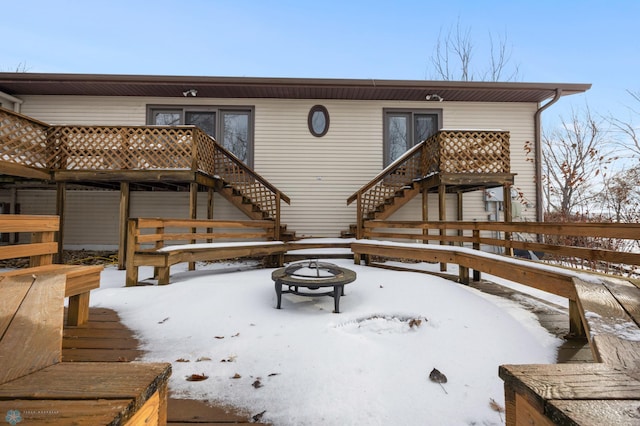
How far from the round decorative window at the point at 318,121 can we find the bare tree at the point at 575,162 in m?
11.6

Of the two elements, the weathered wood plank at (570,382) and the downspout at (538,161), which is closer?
the weathered wood plank at (570,382)

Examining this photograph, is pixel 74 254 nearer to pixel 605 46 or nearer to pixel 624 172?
pixel 624 172

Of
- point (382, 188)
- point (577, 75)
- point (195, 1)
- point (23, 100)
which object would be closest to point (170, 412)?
point (382, 188)

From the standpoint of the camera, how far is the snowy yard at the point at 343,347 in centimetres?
194

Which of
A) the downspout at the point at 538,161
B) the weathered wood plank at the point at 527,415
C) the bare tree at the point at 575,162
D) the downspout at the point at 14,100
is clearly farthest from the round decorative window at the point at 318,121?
the bare tree at the point at 575,162

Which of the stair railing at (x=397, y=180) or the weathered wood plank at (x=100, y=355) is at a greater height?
the stair railing at (x=397, y=180)

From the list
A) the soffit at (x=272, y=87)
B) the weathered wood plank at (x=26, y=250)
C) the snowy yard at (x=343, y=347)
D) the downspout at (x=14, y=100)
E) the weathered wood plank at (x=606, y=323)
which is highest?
the soffit at (x=272, y=87)

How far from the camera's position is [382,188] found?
31.1 feet

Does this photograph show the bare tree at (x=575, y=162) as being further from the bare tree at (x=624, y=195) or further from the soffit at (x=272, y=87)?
the soffit at (x=272, y=87)

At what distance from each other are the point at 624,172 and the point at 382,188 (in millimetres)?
12007

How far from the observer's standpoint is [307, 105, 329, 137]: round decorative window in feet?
32.4

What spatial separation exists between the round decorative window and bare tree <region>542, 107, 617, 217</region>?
11.6 m

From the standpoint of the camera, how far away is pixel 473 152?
26.5ft

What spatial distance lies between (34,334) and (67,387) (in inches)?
33.3
